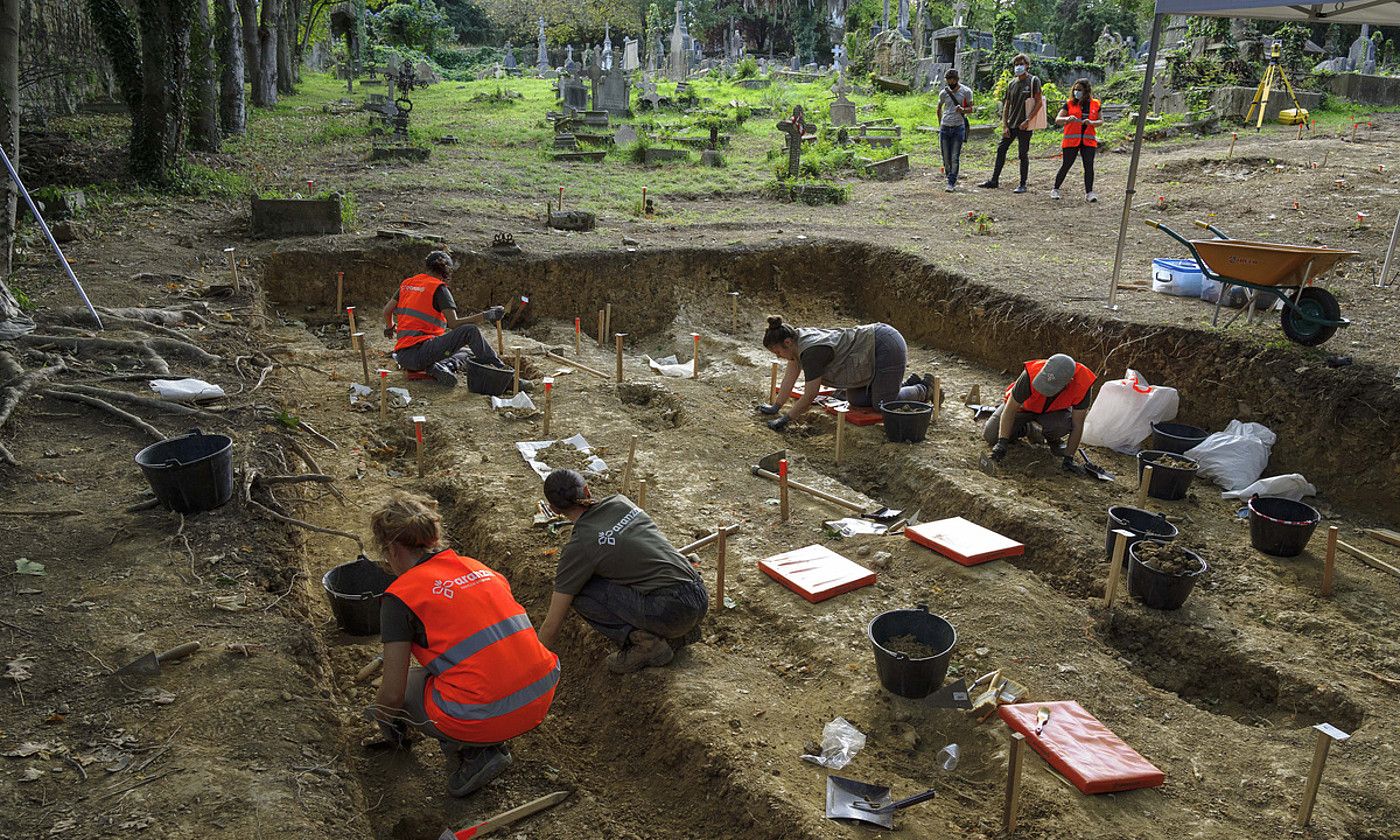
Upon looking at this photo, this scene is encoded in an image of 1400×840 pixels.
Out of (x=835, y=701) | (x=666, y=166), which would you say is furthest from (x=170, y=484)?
(x=666, y=166)

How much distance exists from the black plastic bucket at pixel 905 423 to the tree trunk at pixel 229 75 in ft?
62.1

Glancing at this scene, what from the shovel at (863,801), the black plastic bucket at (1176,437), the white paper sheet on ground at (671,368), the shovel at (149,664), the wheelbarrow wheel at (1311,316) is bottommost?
the shovel at (863,801)

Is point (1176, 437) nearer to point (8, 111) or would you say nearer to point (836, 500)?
point (836, 500)

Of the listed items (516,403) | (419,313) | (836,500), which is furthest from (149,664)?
(419,313)

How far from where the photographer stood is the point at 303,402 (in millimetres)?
7750

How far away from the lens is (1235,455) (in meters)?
6.93

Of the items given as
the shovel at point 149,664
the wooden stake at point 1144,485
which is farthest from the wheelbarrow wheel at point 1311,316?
the shovel at point 149,664

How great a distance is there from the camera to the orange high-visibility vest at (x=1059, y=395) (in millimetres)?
6934

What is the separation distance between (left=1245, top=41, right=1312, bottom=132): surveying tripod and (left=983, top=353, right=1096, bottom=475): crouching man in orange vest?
15.4 metres

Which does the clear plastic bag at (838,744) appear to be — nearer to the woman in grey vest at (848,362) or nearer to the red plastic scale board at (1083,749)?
the red plastic scale board at (1083,749)

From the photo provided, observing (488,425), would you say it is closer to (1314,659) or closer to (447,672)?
(447,672)

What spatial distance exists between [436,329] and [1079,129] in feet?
35.3

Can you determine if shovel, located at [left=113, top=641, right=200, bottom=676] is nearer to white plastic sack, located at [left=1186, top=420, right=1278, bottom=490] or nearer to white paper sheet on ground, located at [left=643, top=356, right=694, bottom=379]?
white paper sheet on ground, located at [left=643, top=356, right=694, bottom=379]

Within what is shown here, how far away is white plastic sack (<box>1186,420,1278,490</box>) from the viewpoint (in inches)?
270
